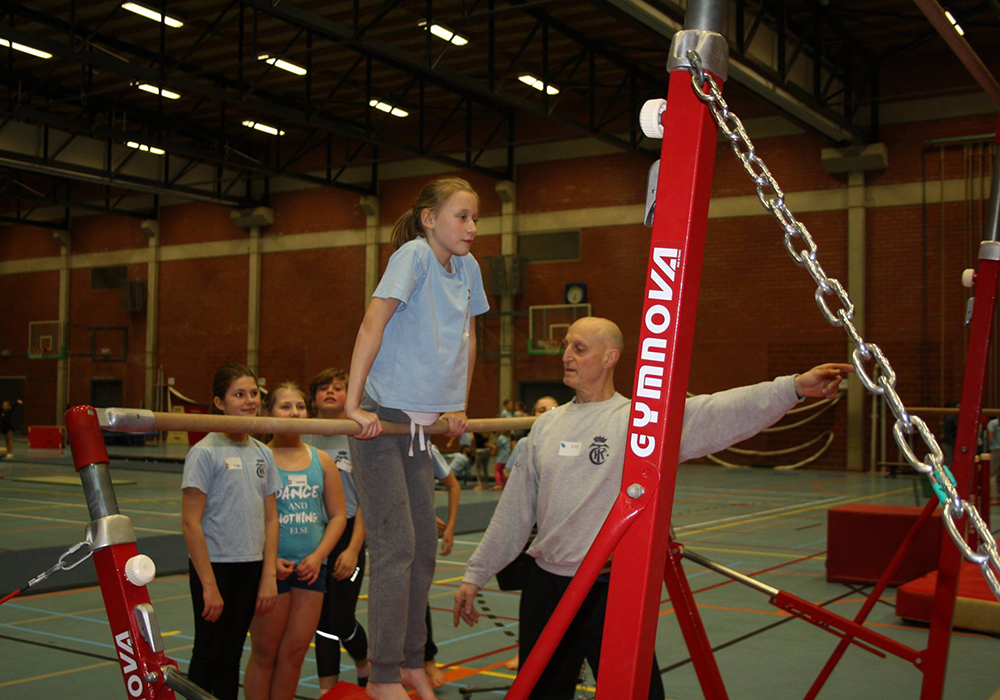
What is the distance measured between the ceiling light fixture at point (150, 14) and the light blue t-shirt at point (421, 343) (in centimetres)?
1347

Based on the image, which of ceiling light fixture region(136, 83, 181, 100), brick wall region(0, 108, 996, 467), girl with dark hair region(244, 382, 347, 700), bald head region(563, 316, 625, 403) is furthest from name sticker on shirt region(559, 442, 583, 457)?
ceiling light fixture region(136, 83, 181, 100)

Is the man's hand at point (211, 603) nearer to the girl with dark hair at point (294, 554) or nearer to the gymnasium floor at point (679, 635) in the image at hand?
the girl with dark hair at point (294, 554)

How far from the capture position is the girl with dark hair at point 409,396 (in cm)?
291

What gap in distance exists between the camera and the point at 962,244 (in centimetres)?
1684

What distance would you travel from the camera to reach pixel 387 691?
9.50ft

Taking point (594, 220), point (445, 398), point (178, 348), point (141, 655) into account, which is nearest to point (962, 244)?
point (594, 220)

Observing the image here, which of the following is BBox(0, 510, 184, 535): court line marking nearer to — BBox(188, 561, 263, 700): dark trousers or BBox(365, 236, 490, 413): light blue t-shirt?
BBox(188, 561, 263, 700): dark trousers

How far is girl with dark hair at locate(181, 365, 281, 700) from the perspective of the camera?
11.5ft

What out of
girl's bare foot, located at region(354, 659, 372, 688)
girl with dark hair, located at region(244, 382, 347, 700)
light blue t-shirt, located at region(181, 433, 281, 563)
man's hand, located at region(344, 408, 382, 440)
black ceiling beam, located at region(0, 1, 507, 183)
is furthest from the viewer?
black ceiling beam, located at region(0, 1, 507, 183)

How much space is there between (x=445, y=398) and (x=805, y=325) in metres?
16.3

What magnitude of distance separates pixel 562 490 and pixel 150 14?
1457 cm

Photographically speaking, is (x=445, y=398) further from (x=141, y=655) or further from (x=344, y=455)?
(x=344, y=455)

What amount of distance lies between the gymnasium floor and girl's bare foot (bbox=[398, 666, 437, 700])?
1.73 metres

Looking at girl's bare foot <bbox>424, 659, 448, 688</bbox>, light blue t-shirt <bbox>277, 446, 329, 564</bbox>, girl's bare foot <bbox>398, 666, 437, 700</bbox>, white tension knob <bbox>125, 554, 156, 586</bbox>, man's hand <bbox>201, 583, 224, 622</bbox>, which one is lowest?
girl's bare foot <bbox>424, 659, 448, 688</bbox>
